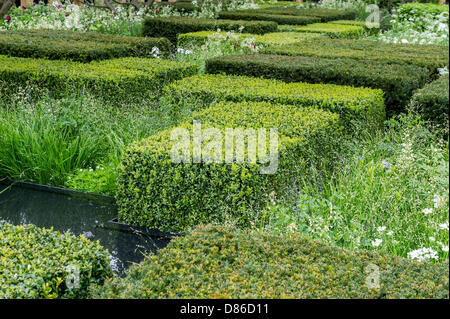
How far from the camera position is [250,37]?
12.0m

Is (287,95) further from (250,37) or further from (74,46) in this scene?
(250,37)

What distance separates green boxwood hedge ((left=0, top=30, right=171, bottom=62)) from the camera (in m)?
9.48

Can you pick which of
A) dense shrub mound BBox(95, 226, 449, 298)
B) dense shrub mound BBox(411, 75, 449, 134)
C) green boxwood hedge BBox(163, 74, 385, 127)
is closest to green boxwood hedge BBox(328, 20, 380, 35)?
green boxwood hedge BBox(163, 74, 385, 127)

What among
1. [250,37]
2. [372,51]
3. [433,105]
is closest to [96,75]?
[433,105]

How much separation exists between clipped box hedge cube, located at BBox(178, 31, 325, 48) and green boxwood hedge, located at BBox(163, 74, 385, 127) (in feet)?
13.3

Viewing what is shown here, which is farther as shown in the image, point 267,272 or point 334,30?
point 334,30

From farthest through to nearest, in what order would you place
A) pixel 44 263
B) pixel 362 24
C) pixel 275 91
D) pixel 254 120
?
pixel 362 24 → pixel 275 91 → pixel 254 120 → pixel 44 263

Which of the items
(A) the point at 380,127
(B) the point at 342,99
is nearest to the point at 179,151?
(B) the point at 342,99

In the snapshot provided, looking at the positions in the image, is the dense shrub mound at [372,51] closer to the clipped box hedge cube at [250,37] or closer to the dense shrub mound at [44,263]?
the clipped box hedge cube at [250,37]

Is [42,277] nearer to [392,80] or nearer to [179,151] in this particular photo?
[179,151]

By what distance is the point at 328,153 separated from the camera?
589 centimetres

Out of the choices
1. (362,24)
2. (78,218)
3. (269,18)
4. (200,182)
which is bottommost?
(78,218)

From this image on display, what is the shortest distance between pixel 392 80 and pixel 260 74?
207 centimetres

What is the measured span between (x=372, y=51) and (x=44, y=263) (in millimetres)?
8557
